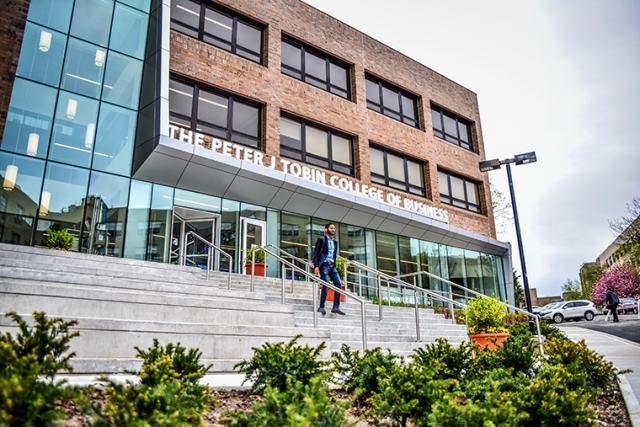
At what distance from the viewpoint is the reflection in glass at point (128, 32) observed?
14.3 metres

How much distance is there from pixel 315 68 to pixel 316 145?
3.58 meters

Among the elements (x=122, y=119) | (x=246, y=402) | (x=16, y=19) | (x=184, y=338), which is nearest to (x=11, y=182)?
(x=122, y=119)

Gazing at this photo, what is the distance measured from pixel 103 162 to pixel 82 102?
1.83 meters

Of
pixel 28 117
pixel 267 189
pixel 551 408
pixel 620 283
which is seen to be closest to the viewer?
pixel 551 408

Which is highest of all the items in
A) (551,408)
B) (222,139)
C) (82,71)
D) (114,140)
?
(82,71)

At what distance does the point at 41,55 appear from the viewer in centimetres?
1280

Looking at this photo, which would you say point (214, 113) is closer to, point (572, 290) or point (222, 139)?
point (222, 139)

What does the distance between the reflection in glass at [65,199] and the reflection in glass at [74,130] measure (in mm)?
329

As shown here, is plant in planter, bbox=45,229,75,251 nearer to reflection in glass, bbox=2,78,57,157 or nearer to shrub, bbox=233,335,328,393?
reflection in glass, bbox=2,78,57,157

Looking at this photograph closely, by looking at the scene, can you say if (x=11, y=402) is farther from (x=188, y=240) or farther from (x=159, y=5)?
(x=159, y=5)

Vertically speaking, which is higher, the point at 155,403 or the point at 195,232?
the point at 195,232

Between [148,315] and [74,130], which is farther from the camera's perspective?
[74,130]

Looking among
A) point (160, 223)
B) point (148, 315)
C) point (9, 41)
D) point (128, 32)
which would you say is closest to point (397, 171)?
point (160, 223)

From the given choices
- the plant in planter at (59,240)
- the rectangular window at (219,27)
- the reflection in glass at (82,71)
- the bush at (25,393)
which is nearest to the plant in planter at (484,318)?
the bush at (25,393)
